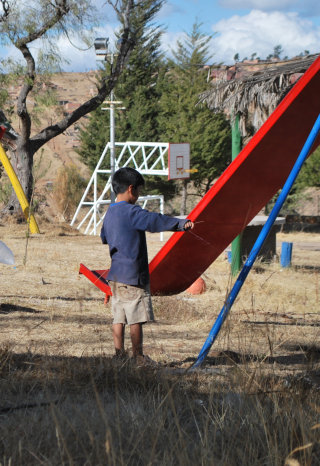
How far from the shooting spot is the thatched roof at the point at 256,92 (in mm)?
8109

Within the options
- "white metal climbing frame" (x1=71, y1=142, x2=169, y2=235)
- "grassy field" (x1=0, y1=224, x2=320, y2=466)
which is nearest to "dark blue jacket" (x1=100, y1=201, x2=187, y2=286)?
"grassy field" (x1=0, y1=224, x2=320, y2=466)

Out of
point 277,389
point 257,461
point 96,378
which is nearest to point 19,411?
point 96,378

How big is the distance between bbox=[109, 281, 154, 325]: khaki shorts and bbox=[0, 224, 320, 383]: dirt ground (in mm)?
232

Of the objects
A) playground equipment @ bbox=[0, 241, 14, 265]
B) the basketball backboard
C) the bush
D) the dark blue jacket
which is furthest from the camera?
the bush

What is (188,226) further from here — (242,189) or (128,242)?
(242,189)

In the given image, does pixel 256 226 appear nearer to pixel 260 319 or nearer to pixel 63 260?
pixel 63 260

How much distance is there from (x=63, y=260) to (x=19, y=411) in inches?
295

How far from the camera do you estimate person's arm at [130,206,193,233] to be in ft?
12.8

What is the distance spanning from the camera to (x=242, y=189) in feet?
16.5

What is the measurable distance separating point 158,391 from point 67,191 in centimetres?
2587

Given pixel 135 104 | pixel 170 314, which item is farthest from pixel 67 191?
pixel 170 314

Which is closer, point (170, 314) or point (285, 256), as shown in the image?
point (170, 314)

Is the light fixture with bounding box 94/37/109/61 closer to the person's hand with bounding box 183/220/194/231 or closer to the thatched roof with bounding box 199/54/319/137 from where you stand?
the thatched roof with bounding box 199/54/319/137

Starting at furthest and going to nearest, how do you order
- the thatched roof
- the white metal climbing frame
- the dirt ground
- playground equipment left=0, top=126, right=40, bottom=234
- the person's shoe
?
the white metal climbing frame → playground equipment left=0, top=126, right=40, bottom=234 → the thatched roof → the dirt ground → the person's shoe
